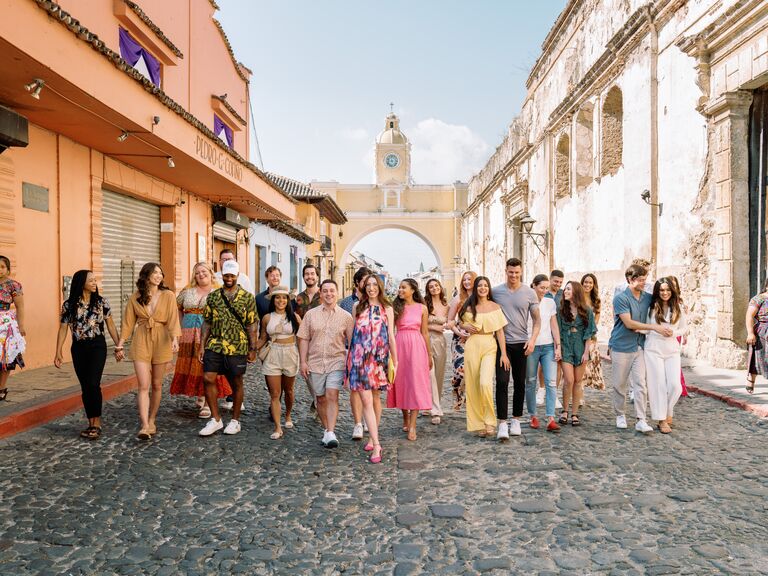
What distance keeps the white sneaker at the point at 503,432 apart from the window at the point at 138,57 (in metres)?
7.81

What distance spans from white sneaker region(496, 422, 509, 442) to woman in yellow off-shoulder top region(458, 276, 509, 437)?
10 centimetres

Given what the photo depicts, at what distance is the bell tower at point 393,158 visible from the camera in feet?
157

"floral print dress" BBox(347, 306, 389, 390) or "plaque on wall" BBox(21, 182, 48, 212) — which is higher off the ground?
"plaque on wall" BBox(21, 182, 48, 212)

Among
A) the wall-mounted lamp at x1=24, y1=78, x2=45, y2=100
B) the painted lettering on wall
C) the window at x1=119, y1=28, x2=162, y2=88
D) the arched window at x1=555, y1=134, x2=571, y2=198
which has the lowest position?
the wall-mounted lamp at x1=24, y1=78, x2=45, y2=100

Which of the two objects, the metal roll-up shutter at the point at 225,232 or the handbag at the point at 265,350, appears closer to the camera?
the handbag at the point at 265,350

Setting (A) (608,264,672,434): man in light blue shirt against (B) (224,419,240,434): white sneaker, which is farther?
(A) (608,264,672,434): man in light blue shirt

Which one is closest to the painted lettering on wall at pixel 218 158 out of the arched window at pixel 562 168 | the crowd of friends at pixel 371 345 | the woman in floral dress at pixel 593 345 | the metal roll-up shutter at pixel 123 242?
the metal roll-up shutter at pixel 123 242

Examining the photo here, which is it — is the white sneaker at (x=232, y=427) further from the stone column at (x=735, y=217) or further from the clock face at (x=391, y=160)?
the clock face at (x=391, y=160)

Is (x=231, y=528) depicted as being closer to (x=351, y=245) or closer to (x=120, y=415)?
(x=120, y=415)

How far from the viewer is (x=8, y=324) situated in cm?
598

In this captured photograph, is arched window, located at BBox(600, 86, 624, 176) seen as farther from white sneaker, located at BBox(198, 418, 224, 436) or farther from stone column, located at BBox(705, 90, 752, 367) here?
white sneaker, located at BBox(198, 418, 224, 436)

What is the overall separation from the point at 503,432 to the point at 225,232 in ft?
40.4

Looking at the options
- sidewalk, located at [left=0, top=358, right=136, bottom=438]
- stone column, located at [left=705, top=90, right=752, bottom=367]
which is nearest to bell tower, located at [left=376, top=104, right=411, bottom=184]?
stone column, located at [left=705, top=90, right=752, bottom=367]

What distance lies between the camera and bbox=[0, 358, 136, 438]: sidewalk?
17.4ft
